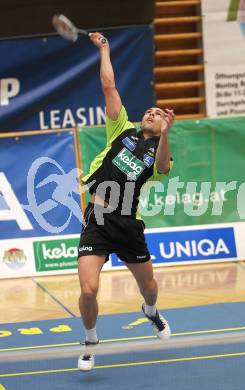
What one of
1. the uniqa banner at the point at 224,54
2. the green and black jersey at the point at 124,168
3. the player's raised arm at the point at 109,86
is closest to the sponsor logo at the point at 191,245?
the uniqa banner at the point at 224,54

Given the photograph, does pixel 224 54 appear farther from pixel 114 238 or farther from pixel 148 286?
pixel 114 238

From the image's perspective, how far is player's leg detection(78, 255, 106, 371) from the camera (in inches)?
237

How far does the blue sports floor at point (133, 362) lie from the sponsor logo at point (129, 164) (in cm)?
158

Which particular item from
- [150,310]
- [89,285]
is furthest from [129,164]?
[150,310]

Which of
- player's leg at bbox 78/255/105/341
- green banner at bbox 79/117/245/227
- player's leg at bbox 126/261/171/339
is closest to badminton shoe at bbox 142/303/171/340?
player's leg at bbox 126/261/171/339

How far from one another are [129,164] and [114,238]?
0.62m

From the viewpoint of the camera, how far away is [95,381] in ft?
19.9

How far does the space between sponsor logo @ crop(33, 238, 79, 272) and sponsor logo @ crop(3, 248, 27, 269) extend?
179mm

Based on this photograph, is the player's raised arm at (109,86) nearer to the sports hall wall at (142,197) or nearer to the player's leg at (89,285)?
the player's leg at (89,285)

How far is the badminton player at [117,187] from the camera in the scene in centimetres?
624

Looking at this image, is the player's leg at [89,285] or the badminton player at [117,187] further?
the badminton player at [117,187]

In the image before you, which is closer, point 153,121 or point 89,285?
point 89,285

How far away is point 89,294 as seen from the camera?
19.7ft

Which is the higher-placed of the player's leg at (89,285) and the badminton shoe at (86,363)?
the player's leg at (89,285)
